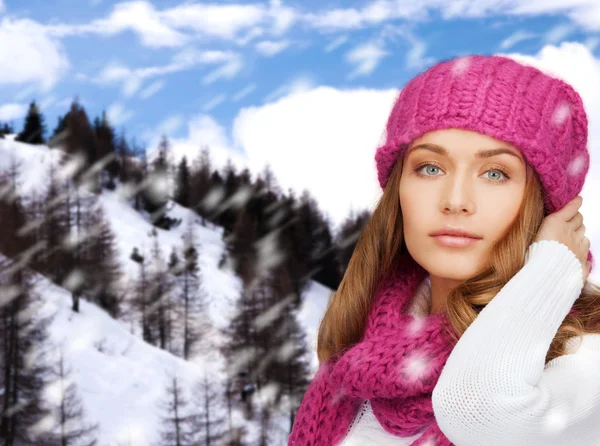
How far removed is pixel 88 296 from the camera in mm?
50312

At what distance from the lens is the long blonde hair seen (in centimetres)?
246

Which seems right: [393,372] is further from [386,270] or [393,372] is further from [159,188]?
[159,188]

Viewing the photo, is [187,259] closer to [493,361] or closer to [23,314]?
[23,314]

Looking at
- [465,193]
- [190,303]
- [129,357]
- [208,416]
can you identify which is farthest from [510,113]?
[190,303]

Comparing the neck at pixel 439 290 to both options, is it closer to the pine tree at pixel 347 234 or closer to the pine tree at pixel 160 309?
the pine tree at pixel 160 309

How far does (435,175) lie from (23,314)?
31601 mm

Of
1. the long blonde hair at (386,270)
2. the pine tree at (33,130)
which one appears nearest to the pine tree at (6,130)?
the pine tree at (33,130)

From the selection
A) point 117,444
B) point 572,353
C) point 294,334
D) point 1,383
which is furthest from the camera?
point 294,334

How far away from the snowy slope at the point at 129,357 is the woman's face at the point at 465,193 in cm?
3600

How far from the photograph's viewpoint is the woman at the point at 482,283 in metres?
2.16

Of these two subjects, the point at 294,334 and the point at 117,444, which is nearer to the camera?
the point at 117,444

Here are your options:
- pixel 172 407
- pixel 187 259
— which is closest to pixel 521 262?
pixel 172 407

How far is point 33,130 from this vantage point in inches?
2948

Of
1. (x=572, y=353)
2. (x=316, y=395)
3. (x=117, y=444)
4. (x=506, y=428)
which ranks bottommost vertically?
(x=117, y=444)
